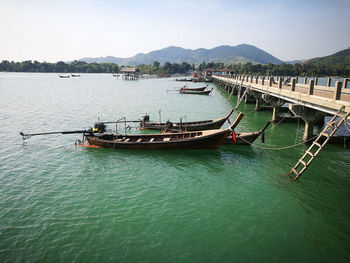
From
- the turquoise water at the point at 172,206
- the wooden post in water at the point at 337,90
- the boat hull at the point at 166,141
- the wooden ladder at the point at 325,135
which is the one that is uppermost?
the wooden post in water at the point at 337,90

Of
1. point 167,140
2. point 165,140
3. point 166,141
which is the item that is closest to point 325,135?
point 166,141

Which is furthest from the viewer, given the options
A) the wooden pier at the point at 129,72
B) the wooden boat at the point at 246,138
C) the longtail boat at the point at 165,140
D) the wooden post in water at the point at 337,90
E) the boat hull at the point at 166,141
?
the wooden pier at the point at 129,72

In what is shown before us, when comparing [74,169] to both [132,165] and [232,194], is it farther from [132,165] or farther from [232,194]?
[232,194]

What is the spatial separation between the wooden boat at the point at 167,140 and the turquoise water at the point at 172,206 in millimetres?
645

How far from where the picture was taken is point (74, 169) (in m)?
16.1

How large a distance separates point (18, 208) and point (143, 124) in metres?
15.9

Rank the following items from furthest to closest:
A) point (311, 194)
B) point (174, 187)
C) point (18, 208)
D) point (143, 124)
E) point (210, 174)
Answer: point (143, 124), point (210, 174), point (174, 187), point (311, 194), point (18, 208)

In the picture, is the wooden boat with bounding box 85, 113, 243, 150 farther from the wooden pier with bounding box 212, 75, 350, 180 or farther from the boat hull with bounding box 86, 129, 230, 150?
the wooden pier with bounding box 212, 75, 350, 180

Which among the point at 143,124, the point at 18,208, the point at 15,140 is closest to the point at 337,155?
the point at 143,124

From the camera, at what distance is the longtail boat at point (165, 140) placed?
17359 mm

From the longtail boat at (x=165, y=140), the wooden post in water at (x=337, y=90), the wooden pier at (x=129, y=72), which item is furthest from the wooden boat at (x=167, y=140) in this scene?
the wooden pier at (x=129, y=72)

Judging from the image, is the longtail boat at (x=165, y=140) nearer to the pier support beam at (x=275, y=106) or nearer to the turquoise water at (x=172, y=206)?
the turquoise water at (x=172, y=206)

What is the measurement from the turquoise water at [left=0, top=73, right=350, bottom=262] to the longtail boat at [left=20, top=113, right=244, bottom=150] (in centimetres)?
65

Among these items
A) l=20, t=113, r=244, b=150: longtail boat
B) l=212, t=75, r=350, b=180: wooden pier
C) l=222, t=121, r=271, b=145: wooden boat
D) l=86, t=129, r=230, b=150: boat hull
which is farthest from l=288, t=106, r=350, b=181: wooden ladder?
l=86, t=129, r=230, b=150: boat hull
